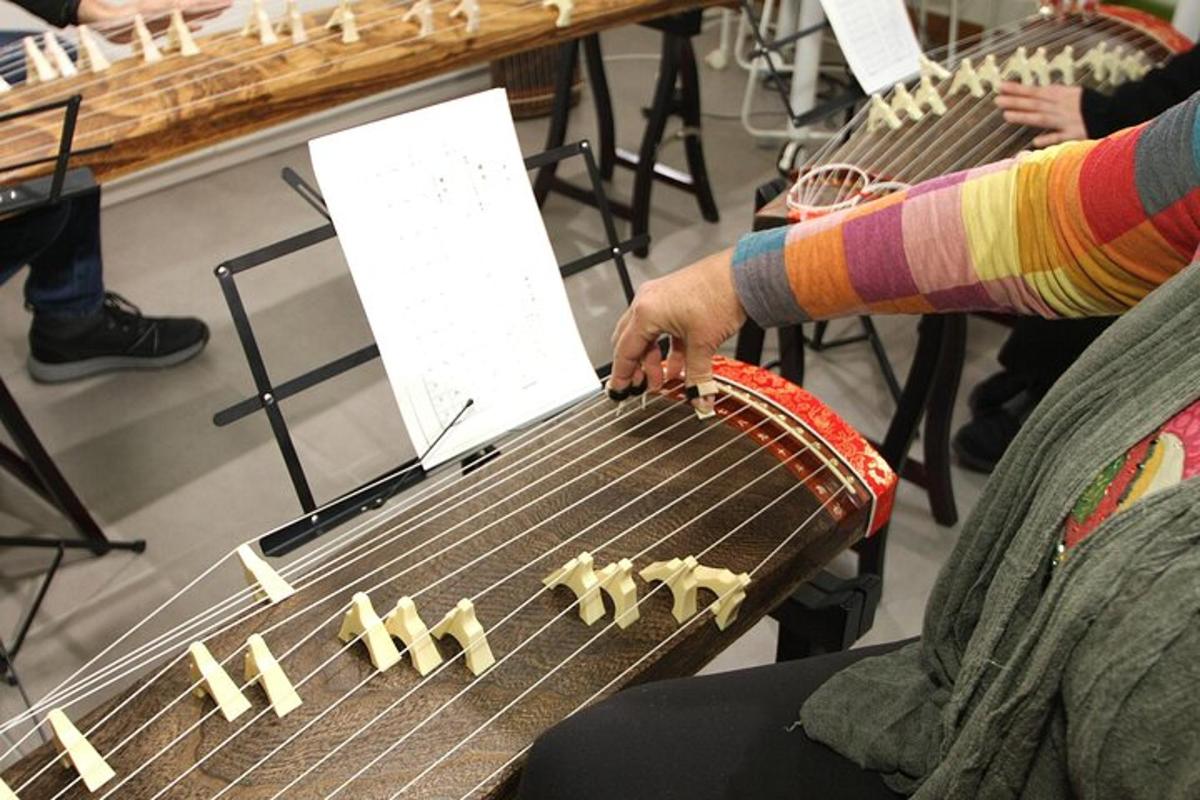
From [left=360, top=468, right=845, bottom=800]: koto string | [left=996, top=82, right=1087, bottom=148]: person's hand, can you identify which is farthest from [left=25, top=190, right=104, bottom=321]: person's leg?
[left=996, top=82, right=1087, bottom=148]: person's hand

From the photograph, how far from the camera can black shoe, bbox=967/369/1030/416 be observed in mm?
2400

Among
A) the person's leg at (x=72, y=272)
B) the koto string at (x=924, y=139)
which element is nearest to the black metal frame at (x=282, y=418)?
the koto string at (x=924, y=139)

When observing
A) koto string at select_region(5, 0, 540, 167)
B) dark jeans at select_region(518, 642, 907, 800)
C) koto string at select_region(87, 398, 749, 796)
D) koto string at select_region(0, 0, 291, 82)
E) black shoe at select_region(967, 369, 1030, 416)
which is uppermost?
koto string at select_region(0, 0, 291, 82)

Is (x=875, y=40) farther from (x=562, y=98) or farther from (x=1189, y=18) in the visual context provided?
(x=1189, y=18)

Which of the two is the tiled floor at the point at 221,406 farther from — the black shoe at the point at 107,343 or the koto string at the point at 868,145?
the koto string at the point at 868,145

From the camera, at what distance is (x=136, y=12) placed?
74.9 inches

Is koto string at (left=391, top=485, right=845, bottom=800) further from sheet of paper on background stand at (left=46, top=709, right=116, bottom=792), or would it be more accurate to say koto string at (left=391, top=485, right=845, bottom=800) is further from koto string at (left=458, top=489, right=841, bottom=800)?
sheet of paper on background stand at (left=46, top=709, right=116, bottom=792)

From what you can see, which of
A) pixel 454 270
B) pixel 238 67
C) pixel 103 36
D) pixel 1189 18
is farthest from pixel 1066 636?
pixel 1189 18

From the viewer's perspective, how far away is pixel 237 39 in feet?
6.07

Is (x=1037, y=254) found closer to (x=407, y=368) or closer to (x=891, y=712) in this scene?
(x=891, y=712)

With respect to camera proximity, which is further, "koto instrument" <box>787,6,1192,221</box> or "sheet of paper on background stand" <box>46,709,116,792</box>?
"koto instrument" <box>787,6,1192,221</box>

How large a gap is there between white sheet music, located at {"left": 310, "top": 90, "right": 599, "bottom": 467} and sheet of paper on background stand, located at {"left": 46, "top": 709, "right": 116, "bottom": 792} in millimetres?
472

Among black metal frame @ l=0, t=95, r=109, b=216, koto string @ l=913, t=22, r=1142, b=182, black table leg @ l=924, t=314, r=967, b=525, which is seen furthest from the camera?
black table leg @ l=924, t=314, r=967, b=525

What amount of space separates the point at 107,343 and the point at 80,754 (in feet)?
6.35
